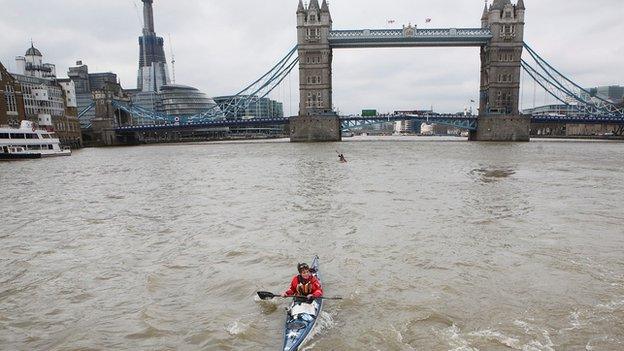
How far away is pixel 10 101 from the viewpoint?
72062 millimetres

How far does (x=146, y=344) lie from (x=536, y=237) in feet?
44.6

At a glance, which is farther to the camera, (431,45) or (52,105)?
(431,45)

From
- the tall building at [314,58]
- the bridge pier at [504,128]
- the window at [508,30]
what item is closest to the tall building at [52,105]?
the tall building at [314,58]

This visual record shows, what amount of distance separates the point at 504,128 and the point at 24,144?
8930cm

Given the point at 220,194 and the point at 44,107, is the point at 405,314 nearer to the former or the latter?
the point at 220,194

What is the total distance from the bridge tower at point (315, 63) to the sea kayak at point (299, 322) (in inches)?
3482

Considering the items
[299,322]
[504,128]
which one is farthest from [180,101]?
[299,322]

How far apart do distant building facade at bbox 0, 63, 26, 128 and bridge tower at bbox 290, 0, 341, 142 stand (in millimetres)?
52039

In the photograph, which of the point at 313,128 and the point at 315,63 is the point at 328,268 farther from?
the point at 315,63

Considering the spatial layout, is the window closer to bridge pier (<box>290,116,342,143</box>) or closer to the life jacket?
bridge pier (<box>290,116,342,143</box>)

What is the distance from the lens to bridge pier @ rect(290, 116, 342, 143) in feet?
314

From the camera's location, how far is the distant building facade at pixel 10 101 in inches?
2749

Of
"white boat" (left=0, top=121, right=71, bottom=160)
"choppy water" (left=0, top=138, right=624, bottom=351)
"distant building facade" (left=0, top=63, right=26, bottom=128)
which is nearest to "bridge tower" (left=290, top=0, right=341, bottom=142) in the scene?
"white boat" (left=0, top=121, right=71, bottom=160)

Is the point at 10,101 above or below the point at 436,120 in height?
above
